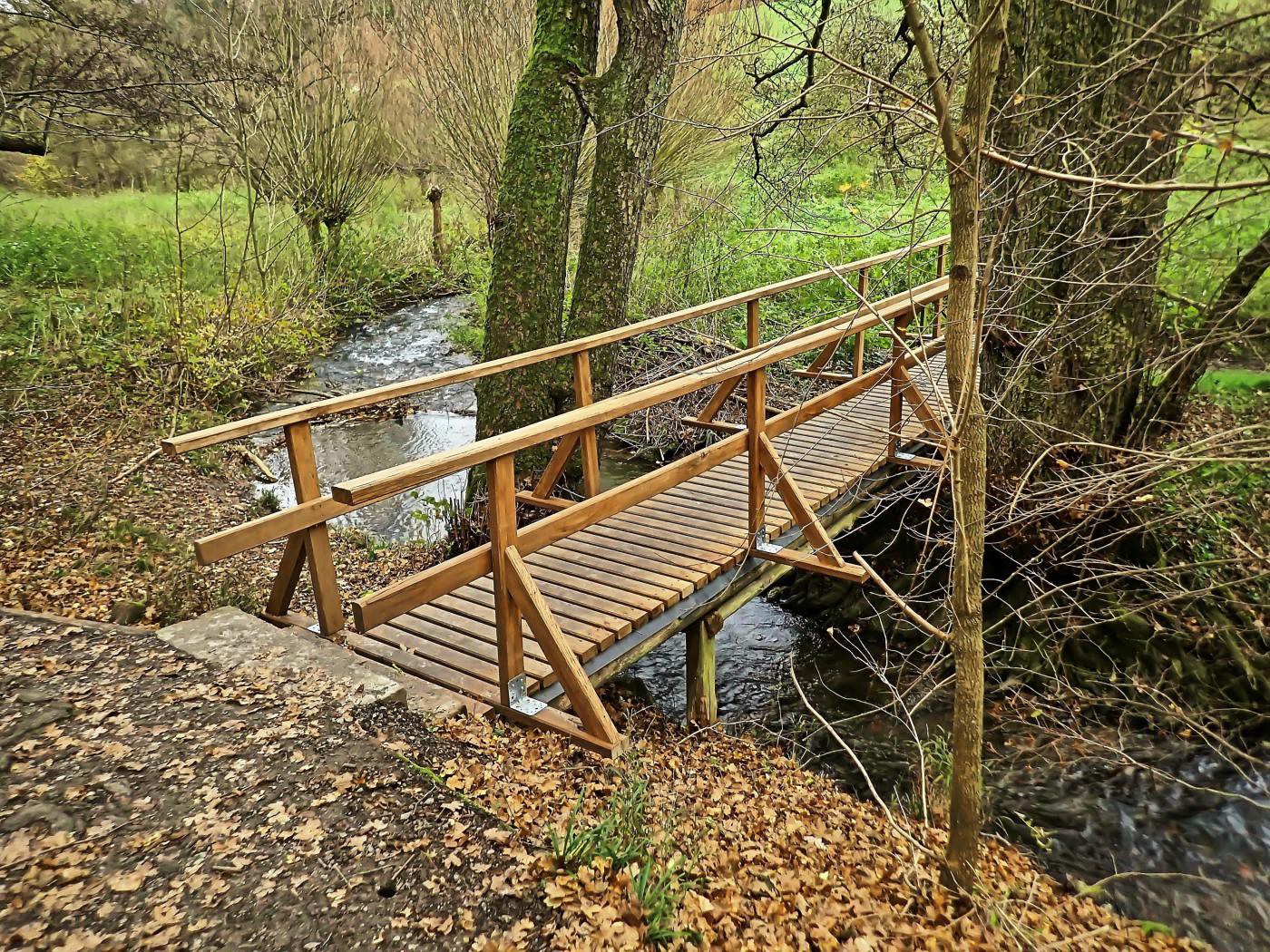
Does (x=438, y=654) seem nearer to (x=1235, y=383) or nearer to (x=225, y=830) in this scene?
(x=225, y=830)

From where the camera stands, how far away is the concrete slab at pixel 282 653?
3.49 meters

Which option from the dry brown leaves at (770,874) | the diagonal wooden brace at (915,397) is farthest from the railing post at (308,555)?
the diagonal wooden brace at (915,397)

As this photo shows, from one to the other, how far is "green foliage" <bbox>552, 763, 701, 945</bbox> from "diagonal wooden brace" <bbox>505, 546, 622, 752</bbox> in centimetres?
41

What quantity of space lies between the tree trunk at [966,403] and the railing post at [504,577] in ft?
5.66

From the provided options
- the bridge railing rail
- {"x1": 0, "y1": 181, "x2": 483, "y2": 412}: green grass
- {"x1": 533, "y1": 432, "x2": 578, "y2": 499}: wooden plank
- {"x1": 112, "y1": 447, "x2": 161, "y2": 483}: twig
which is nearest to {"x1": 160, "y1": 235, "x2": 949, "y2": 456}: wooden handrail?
the bridge railing rail

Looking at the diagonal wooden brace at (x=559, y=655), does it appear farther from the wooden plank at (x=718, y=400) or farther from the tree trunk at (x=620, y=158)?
the tree trunk at (x=620, y=158)

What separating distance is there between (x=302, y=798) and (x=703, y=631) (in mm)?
2809

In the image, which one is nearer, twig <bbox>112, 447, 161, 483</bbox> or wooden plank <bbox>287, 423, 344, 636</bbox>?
wooden plank <bbox>287, 423, 344, 636</bbox>

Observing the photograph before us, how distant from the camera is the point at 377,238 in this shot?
15.0 m

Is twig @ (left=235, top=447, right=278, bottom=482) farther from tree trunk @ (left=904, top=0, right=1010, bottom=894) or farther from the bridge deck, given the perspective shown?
tree trunk @ (left=904, top=0, right=1010, bottom=894)

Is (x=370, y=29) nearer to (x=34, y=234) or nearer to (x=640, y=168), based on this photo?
(x=34, y=234)

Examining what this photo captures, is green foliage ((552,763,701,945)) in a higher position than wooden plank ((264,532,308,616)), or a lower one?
lower

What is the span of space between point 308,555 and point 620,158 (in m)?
4.56

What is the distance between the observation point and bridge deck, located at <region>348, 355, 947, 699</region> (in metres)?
4.17
